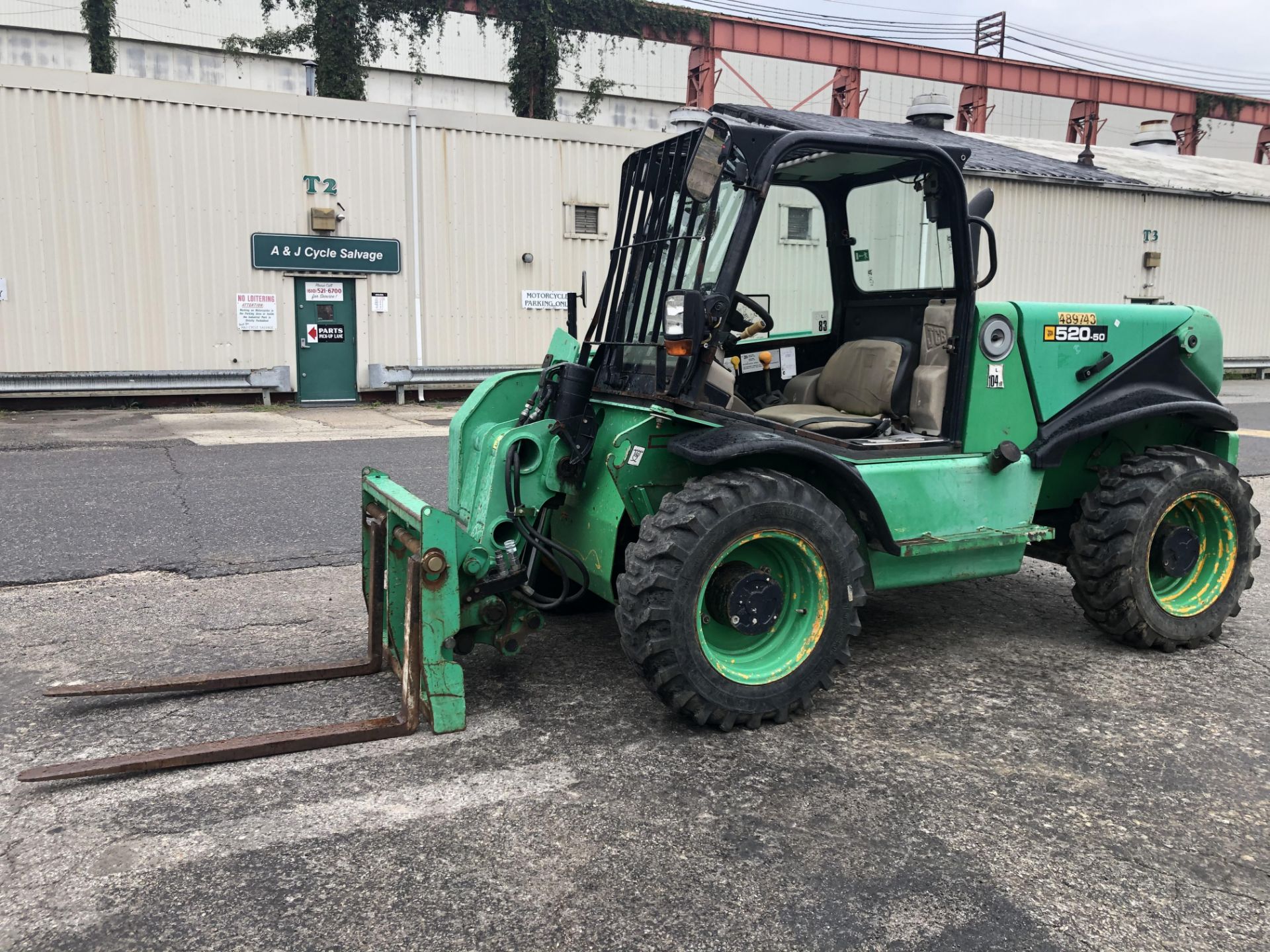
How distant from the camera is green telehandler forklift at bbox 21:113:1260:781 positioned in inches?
147

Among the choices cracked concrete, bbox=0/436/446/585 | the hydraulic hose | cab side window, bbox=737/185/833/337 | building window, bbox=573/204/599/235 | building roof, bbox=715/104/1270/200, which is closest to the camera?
the hydraulic hose

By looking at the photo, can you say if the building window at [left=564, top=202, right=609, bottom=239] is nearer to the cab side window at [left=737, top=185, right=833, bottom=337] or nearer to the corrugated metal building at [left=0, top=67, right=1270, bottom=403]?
the corrugated metal building at [left=0, top=67, right=1270, bottom=403]

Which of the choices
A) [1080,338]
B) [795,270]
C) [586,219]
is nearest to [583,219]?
[586,219]

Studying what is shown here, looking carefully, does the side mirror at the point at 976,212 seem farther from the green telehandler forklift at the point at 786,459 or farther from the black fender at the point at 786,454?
the black fender at the point at 786,454

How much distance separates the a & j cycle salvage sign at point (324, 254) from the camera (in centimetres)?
1592

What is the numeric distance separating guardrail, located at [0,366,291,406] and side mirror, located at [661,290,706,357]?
13.6 meters

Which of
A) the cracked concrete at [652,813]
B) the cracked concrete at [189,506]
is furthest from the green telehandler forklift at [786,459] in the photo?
the cracked concrete at [189,506]

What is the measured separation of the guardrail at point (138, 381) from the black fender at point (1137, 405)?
45.8 feet

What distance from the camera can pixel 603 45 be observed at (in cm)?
3475

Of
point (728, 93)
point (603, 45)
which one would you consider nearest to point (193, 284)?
point (603, 45)

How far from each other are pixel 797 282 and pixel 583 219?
1364 cm

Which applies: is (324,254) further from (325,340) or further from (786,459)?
(786,459)

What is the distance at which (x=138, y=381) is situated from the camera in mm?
15344

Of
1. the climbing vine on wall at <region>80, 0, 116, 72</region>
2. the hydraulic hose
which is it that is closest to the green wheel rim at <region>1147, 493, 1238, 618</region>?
the hydraulic hose
